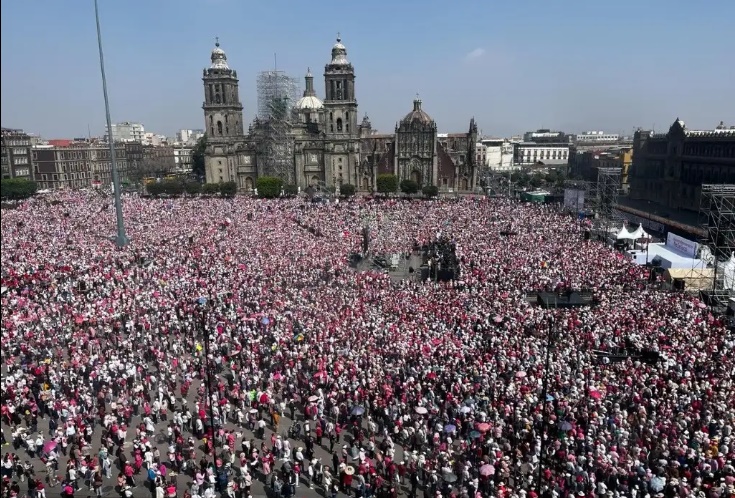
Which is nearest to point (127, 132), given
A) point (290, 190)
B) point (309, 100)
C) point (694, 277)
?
point (309, 100)

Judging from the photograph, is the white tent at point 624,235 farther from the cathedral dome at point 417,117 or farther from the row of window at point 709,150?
the cathedral dome at point 417,117

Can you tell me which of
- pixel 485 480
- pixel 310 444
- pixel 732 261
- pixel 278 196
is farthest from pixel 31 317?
pixel 278 196

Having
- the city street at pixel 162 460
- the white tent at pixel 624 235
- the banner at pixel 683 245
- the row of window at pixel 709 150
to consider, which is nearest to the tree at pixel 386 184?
the row of window at pixel 709 150

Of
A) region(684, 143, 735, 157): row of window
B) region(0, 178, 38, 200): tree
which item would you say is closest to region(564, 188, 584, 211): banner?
region(684, 143, 735, 157): row of window

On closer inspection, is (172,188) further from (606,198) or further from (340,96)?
(606,198)

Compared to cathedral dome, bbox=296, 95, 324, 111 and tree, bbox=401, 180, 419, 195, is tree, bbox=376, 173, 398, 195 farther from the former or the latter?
cathedral dome, bbox=296, 95, 324, 111

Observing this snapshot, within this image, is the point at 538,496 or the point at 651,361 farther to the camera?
the point at 651,361

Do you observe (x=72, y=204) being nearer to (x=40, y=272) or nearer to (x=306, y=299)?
(x=40, y=272)
